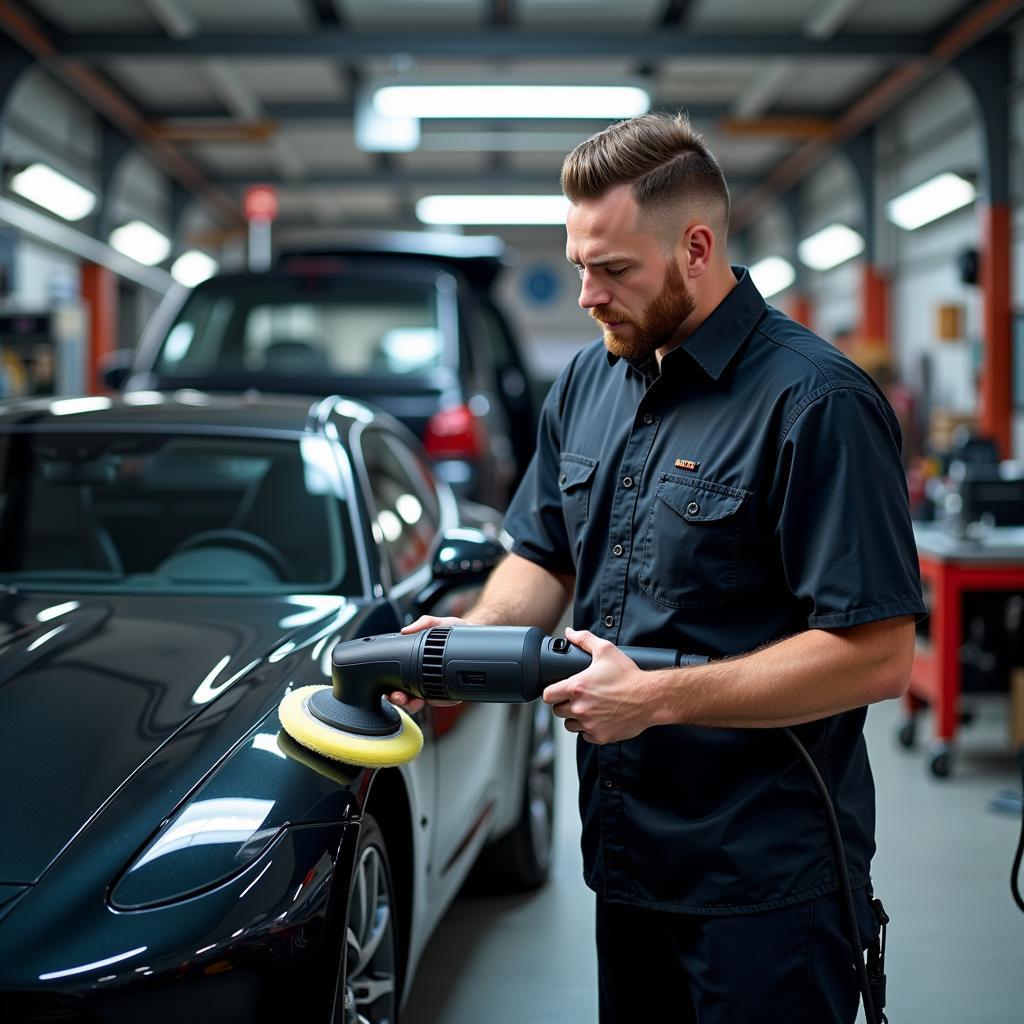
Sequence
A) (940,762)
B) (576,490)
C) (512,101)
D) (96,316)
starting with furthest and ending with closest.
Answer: (96,316) → (512,101) → (940,762) → (576,490)

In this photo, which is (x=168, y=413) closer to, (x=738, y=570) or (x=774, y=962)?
(x=738, y=570)

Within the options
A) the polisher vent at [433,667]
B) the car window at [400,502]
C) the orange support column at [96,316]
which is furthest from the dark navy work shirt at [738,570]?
the orange support column at [96,316]

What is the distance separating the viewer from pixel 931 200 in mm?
12258

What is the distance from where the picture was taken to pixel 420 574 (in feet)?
9.98

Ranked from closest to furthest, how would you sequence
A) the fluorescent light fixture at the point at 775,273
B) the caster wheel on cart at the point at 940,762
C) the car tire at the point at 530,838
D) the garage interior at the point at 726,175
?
the car tire at the point at 530,838
the garage interior at the point at 726,175
the caster wheel on cart at the point at 940,762
the fluorescent light fixture at the point at 775,273

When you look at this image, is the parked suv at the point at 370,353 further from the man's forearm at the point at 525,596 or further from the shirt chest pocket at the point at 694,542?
the shirt chest pocket at the point at 694,542

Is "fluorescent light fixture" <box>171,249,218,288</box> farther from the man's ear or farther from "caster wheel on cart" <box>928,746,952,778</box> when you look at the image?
the man's ear

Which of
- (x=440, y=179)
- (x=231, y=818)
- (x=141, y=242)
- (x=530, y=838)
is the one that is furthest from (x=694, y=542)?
(x=141, y=242)

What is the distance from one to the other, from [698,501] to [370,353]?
426 centimetres

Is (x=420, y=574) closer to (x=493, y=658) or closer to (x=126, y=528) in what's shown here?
(x=126, y=528)

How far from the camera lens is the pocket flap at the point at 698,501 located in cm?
157

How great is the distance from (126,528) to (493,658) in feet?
6.05

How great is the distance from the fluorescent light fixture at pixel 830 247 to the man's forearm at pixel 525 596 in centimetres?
1330

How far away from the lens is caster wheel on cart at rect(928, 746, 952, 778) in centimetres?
497
